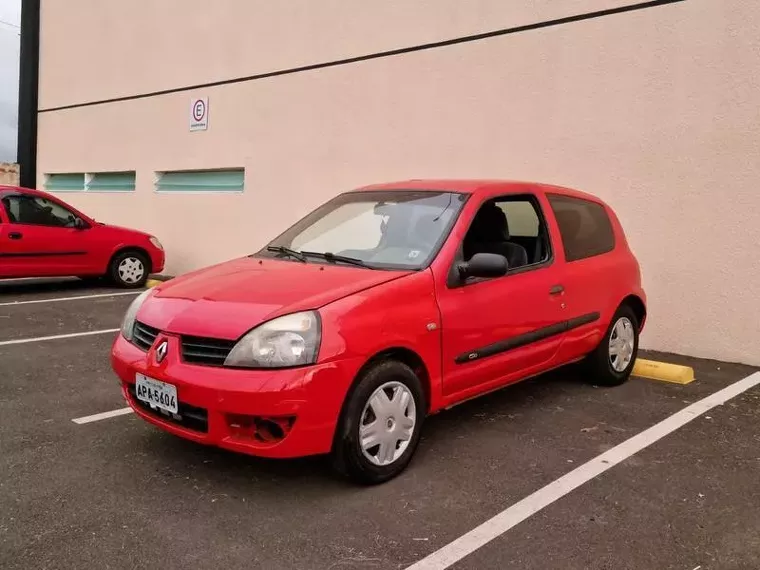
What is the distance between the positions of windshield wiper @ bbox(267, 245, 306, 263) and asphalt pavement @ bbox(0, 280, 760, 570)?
3.95 feet

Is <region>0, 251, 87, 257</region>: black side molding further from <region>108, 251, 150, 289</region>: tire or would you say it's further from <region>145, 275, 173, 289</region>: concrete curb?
<region>145, 275, 173, 289</region>: concrete curb

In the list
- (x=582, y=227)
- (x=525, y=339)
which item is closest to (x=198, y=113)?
(x=582, y=227)

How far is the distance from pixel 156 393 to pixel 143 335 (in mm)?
378

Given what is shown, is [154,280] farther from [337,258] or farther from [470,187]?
[470,187]

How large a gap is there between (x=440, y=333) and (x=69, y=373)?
330 centimetres

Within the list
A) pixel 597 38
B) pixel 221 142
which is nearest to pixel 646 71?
pixel 597 38

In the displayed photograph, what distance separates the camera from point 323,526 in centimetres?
294

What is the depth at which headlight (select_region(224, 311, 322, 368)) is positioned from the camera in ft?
10.0

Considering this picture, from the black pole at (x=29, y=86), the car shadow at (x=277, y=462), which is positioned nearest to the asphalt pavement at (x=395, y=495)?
the car shadow at (x=277, y=462)

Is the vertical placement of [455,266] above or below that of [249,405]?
above

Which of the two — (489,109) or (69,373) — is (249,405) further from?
(489,109)

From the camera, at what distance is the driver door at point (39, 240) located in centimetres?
891

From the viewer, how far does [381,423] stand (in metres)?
3.31

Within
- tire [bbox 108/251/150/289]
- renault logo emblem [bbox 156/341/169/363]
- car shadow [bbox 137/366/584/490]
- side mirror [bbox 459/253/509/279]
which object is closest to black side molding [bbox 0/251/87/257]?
tire [bbox 108/251/150/289]
